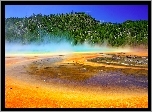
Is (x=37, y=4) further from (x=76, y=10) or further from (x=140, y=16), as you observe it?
(x=140, y=16)

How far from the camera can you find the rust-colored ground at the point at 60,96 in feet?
14.7

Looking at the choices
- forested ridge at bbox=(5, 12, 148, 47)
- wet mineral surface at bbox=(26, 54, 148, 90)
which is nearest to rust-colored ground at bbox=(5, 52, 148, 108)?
wet mineral surface at bbox=(26, 54, 148, 90)

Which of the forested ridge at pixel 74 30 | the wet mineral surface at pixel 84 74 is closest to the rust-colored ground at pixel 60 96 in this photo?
the wet mineral surface at pixel 84 74

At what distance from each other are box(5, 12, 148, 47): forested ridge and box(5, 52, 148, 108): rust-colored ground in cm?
23

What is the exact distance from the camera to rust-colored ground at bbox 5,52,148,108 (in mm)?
4469

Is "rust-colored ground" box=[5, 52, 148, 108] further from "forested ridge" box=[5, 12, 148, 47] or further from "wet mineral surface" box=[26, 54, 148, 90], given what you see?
"forested ridge" box=[5, 12, 148, 47]

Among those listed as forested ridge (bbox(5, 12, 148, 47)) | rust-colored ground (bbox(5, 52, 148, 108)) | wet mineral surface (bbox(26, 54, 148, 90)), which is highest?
forested ridge (bbox(5, 12, 148, 47))

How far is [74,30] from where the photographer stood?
15.2 feet

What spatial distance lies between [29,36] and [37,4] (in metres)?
0.34

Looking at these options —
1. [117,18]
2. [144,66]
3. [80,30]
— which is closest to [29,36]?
[80,30]

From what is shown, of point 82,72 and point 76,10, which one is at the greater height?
point 76,10

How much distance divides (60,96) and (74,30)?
72 centimetres

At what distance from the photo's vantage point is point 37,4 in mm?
4480

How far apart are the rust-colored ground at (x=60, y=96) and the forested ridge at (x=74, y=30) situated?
0.23 m
